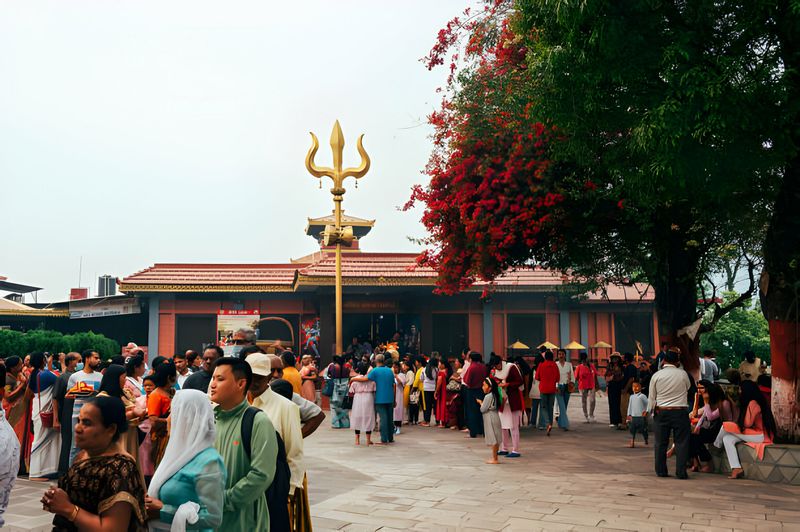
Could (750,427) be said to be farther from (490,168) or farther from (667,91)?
(490,168)

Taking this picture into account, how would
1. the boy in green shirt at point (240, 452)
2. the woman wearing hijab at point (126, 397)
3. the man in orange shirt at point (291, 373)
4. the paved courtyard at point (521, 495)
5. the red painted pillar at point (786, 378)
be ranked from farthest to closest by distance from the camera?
the red painted pillar at point (786, 378) < the man in orange shirt at point (291, 373) < the paved courtyard at point (521, 495) < the woman wearing hijab at point (126, 397) < the boy in green shirt at point (240, 452)

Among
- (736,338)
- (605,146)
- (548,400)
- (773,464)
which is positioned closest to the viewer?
(773,464)

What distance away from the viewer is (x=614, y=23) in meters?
7.57

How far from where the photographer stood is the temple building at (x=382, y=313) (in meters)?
24.8

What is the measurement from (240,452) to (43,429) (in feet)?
22.2

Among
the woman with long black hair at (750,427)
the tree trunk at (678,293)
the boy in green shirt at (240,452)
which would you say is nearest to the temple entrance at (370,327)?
the tree trunk at (678,293)

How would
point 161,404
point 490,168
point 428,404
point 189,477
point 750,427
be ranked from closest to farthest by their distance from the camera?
1. point 189,477
2. point 161,404
3. point 750,427
4. point 490,168
5. point 428,404

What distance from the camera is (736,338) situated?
26.6 m

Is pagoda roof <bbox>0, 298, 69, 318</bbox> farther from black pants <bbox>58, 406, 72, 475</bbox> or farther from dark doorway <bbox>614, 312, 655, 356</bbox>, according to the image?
dark doorway <bbox>614, 312, 655, 356</bbox>

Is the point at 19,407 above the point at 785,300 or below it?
below

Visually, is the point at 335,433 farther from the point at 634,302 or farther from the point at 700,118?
the point at 634,302

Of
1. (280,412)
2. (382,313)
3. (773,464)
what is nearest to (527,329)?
(382,313)

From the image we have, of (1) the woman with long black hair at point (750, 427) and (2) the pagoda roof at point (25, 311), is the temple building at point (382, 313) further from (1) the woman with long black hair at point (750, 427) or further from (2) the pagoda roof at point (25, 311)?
(1) the woman with long black hair at point (750, 427)

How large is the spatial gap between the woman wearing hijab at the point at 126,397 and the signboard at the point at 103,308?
21056 millimetres
